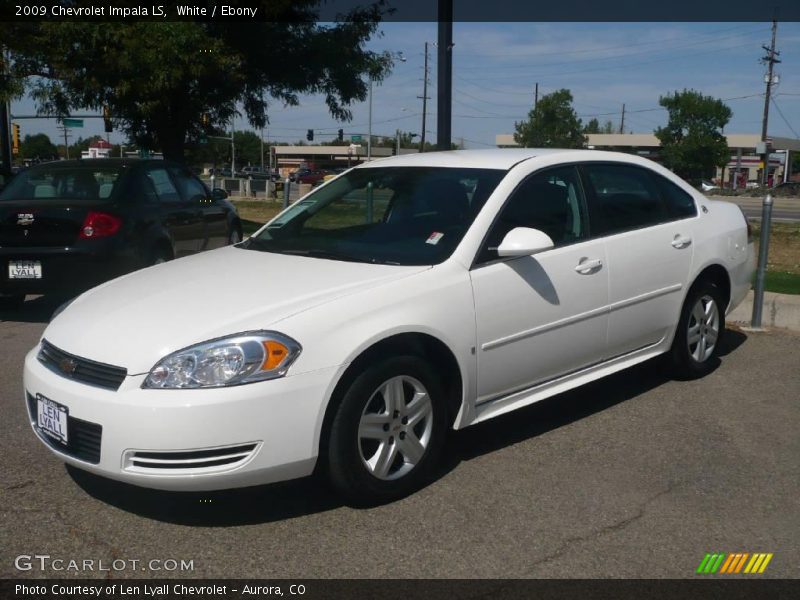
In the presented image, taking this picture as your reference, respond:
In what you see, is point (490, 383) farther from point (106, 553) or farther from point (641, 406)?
point (106, 553)

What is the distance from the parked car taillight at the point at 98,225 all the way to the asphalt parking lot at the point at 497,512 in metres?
2.85

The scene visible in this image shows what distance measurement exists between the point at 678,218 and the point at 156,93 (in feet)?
40.6

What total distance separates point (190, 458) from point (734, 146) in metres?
95.0

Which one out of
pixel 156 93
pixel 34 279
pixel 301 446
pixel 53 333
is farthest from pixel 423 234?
pixel 156 93

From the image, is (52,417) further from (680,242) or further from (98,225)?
(98,225)

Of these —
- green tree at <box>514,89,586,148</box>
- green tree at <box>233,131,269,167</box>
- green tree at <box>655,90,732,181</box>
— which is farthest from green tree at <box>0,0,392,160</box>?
green tree at <box>233,131,269,167</box>

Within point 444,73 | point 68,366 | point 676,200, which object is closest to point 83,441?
point 68,366

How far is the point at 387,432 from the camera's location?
3.85 m

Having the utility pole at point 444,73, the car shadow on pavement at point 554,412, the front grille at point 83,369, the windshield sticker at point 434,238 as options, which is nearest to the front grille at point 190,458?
the front grille at point 83,369

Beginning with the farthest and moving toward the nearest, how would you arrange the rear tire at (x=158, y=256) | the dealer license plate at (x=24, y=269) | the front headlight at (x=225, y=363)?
the rear tire at (x=158, y=256)
the dealer license plate at (x=24, y=269)
the front headlight at (x=225, y=363)

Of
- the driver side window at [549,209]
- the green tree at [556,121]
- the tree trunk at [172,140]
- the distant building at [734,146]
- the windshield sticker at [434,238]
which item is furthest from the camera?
the distant building at [734,146]

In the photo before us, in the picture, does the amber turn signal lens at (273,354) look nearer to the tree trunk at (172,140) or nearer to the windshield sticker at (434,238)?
the windshield sticker at (434,238)

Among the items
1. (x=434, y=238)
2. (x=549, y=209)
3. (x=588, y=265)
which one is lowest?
(x=588, y=265)

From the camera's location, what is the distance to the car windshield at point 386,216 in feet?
14.5
